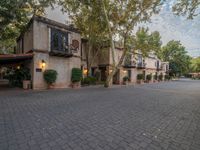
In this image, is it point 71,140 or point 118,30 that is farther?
point 118,30

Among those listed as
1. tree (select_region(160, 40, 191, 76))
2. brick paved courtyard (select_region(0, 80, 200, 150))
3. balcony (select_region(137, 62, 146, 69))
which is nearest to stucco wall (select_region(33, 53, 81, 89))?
brick paved courtyard (select_region(0, 80, 200, 150))

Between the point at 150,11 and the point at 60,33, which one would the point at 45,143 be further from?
the point at 150,11

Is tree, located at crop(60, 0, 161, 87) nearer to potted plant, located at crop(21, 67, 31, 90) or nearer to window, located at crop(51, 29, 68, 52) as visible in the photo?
window, located at crop(51, 29, 68, 52)

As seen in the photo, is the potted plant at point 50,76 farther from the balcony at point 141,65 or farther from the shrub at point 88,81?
the balcony at point 141,65

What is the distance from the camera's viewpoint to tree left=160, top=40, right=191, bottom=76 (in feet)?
148

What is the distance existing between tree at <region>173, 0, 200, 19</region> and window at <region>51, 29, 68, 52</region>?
33.3 ft

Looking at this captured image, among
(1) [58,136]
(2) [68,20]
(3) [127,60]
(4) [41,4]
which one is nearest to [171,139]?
(1) [58,136]

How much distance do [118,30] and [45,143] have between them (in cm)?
1584

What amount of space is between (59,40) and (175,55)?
1572 inches

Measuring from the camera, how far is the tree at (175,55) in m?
45.1

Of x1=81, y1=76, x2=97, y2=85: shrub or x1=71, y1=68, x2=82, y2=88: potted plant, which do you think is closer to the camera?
x1=71, y1=68, x2=82, y2=88: potted plant

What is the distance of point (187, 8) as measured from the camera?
1209cm

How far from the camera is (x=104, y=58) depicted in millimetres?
23031

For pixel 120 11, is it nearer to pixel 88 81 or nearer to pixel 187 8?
pixel 187 8
